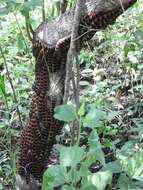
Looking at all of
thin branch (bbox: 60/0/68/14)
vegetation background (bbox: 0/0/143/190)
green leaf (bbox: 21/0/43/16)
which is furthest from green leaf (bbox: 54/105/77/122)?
thin branch (bbox: 60/0/68/14)

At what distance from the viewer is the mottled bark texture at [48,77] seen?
1.44 m

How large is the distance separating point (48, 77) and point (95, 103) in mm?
591

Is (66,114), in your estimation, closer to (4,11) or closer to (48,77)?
(4,11)

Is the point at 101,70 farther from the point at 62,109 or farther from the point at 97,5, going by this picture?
the point at 62,109

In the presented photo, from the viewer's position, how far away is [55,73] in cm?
163

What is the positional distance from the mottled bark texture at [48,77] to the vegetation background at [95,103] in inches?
2.3

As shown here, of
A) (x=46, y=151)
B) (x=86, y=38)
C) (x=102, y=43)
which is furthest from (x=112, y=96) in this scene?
(x=86, y=38)

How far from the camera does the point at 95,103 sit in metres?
2.19

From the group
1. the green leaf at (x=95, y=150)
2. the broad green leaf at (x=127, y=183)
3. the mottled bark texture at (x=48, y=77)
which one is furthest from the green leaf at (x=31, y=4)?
the broad green leaf at (x=127, y=183)

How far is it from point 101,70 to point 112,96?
0.58 ft

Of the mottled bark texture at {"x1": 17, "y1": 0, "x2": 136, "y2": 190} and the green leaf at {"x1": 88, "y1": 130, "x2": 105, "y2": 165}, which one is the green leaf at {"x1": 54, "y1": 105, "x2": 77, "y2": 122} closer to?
the green leaf at {"x1": 88, "y1": 130, "x2": 105, "y2": 165}

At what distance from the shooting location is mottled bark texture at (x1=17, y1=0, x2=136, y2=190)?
1443mm

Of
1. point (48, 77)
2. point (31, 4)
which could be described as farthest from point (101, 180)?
point (48, 77)

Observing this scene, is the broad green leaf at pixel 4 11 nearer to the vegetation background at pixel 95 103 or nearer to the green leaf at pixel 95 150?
the vegetation background at pixel 95 103
